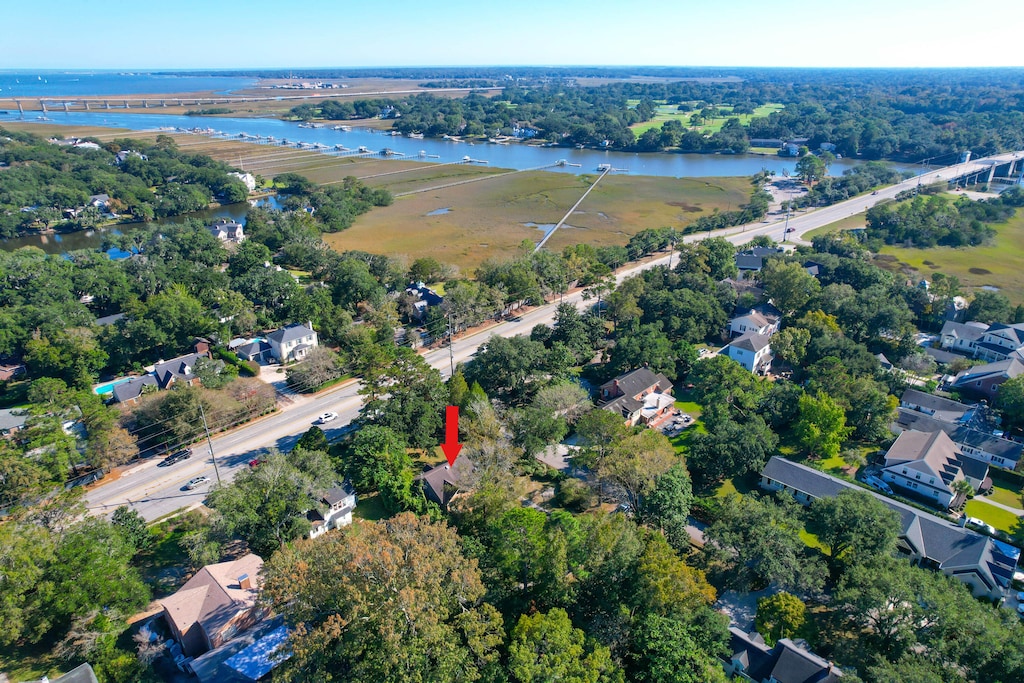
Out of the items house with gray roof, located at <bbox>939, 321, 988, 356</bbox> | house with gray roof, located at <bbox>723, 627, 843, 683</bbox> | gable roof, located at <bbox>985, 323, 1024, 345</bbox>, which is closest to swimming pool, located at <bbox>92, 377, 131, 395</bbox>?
house with gray roof, located at <bbox>723, 627, 843, 683</bbox>

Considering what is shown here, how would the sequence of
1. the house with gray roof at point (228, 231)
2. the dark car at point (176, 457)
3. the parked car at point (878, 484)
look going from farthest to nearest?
1. the house with gray roof at point (228, 231)
2. the dark car at point (176, 457)
3. the parked car at point (878, 484)

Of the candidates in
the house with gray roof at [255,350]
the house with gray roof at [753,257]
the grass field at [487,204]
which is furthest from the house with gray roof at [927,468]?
the grass field at [487,204]

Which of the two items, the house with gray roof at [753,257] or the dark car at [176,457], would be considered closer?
the dark car at [176,457]

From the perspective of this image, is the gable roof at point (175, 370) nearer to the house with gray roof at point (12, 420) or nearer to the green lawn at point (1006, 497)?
the house with gray roof at point (12, 420)

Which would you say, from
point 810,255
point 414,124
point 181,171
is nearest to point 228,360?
point 810,255

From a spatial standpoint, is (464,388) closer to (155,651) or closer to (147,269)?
(155,651)

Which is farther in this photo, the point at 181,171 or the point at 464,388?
the point at 181,171

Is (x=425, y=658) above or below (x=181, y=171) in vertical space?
below

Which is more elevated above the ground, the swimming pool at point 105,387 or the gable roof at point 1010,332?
the gable roof at point 1010,332
